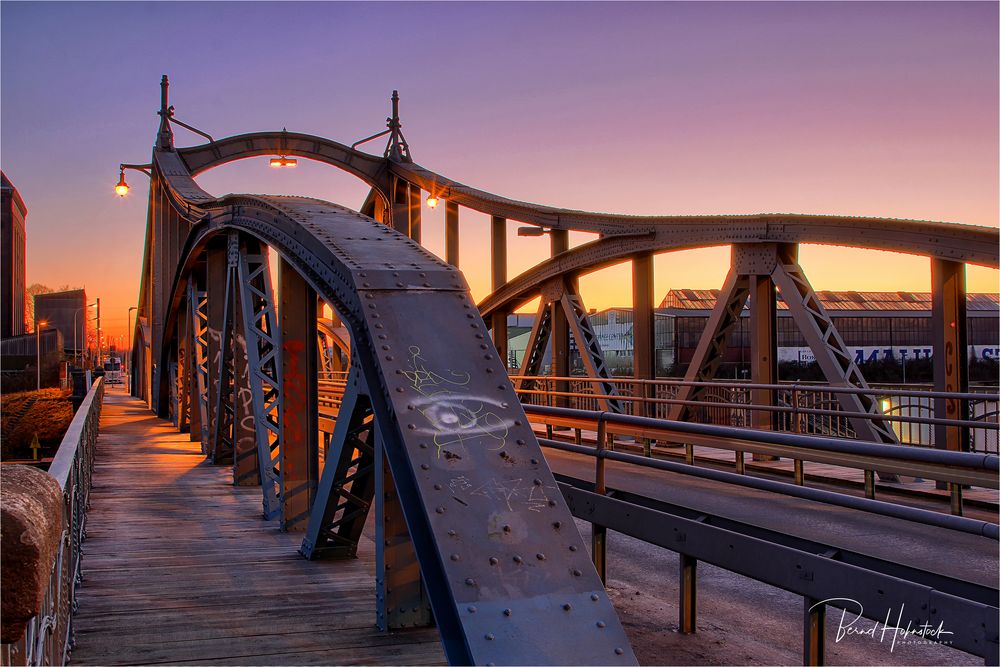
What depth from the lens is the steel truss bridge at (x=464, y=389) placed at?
3908 mm

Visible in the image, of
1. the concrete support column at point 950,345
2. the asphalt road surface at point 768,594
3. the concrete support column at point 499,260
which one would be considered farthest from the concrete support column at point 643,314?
the asphalt road surface at point 768,594

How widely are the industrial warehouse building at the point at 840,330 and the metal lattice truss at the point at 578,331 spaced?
923 inches

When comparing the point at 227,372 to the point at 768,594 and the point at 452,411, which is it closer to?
the point at 768,594

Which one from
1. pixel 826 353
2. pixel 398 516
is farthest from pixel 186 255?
pixel 398 516

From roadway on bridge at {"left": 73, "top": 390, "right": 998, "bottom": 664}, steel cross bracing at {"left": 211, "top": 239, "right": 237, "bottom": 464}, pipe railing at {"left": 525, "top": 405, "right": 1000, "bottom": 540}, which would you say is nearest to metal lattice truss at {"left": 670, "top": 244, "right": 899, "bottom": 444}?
roadway on bridge at {"left": 73, "top": 390, "right": 998, "bottom": 664}

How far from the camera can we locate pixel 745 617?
22.1 ft

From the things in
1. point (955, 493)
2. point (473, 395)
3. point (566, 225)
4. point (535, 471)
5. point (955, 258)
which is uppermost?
point (566, 225)

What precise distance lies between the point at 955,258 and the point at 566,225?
746 cm

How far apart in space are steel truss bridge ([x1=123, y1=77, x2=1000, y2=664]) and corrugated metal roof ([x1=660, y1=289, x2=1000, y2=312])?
31.4 metres

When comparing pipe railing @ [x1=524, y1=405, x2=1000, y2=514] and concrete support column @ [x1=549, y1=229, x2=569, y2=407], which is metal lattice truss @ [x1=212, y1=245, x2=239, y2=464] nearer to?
pipe railing @ [x1=524, y1=405, x2=1000, y2=514]

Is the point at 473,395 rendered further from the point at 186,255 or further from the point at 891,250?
the point at 186,255

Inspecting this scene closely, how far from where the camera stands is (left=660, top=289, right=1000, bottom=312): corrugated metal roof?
45.8m

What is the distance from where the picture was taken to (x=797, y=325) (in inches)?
440

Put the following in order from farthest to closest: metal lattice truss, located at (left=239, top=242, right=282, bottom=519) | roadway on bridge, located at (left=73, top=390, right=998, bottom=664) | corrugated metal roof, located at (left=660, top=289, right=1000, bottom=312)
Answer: corrugated metal roof, located at (left=660, top=289, right=1000, bottom=312)
metal lattice truss, located at (left=239, top=242, right=282, bottom=519)
roadway on bridge, located at (left=73, top=390, right=998, bottom=664)
